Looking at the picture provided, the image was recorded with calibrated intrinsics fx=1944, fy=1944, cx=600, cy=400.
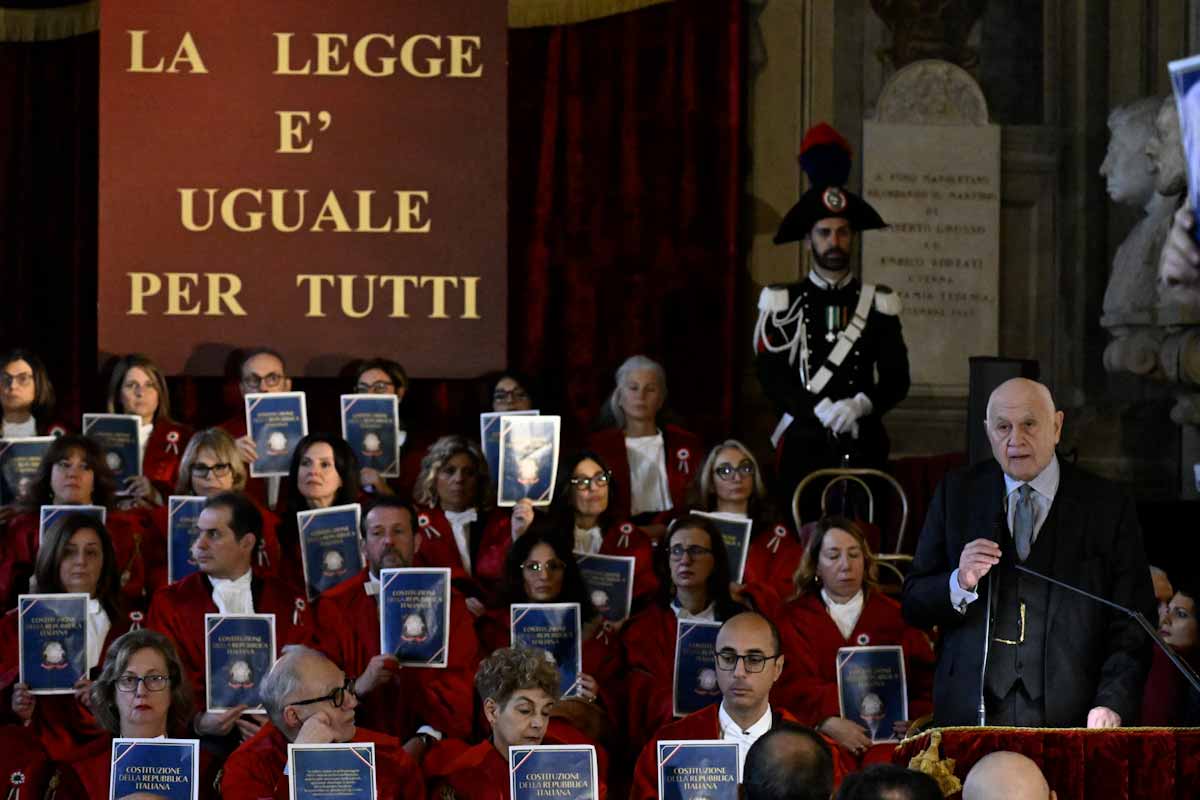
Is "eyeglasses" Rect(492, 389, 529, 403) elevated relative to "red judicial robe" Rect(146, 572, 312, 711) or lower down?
elevated

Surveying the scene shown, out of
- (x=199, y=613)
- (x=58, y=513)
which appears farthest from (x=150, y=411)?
(x=199, y=613)

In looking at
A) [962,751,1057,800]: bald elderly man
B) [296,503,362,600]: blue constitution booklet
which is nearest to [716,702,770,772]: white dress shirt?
[962,751,1057,800]: bald elderly man

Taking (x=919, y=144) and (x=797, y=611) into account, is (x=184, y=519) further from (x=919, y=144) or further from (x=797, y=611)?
(x=919, y=144)

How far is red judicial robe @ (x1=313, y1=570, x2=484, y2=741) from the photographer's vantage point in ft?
20.6

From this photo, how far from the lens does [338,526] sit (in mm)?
6754

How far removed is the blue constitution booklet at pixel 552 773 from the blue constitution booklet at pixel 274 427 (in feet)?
9.79

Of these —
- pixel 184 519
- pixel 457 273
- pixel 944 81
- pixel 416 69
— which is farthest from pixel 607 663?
pixel 944 81

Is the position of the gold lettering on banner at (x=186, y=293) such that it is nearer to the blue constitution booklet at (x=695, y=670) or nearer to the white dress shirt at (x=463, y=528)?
the white dress shirt at (x=463, y=528)

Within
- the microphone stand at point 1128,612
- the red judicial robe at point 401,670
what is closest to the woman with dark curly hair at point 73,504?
the red judicial robe at point 401,670

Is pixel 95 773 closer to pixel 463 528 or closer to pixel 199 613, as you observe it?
pixel 199 613

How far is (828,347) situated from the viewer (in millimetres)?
7906

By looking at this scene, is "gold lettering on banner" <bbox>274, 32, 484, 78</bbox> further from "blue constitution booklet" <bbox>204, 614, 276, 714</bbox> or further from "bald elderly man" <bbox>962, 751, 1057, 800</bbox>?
"bald elderly man" <bbox>962, 751, 1057, 800</bbox>

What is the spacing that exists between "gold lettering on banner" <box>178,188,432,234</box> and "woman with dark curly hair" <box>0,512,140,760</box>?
9.15 ft

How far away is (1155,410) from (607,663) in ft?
13.2
